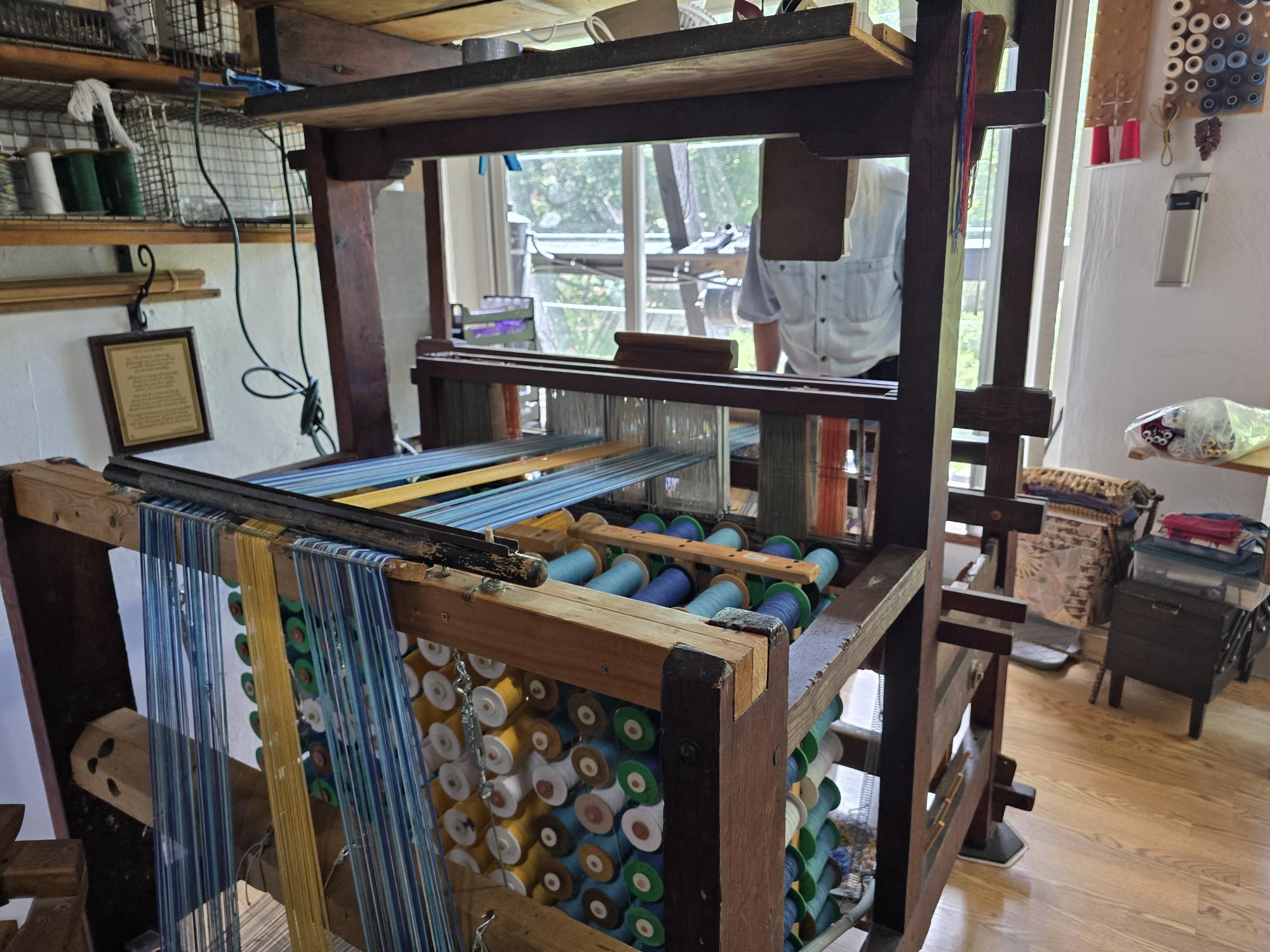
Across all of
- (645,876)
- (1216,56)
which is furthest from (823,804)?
(1216,56)

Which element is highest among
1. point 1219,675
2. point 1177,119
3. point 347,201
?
point 1177,119

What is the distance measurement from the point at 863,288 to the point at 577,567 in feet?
7.53

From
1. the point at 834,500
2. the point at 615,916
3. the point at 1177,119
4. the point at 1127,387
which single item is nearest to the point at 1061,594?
the point at 1127,387

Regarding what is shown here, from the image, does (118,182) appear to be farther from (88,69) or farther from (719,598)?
(719,598)

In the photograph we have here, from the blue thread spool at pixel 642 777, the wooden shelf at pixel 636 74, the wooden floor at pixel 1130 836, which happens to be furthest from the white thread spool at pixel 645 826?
the wooden floor at pixel 1130 836

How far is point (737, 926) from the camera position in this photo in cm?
71

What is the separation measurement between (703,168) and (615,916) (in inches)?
133

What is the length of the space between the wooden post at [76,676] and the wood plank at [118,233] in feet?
2.43

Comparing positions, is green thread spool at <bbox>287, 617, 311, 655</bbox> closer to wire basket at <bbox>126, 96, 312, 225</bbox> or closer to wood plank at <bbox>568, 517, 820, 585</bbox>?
wood plank at <bbox>568, 517, 820, 585</bbox>

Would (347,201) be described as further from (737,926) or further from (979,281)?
(979,281)

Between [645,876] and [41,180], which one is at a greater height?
[41,180]

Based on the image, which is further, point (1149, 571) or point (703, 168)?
point (703, 168)

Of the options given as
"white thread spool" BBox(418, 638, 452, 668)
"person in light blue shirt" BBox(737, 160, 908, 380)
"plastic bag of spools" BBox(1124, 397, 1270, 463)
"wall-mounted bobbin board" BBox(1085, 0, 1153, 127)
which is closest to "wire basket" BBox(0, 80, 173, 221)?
"white thread spool" BBox(418, 638, 452, 668)

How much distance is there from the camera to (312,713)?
4.58 feet
